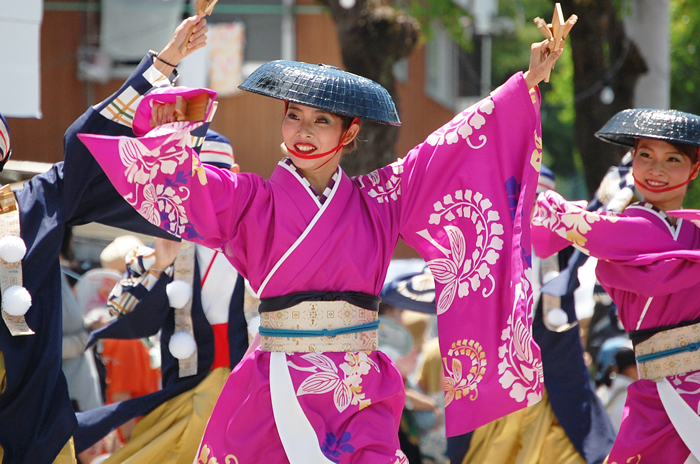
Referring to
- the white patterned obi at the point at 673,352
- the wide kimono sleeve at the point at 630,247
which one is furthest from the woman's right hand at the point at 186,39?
the white patterned obi at the point at 673,352

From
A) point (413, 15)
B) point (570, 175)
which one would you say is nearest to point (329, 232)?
point (413, 15)

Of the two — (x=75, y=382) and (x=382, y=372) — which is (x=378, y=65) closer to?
(x=75, y=382)

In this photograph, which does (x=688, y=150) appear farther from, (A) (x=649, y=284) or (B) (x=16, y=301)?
(B) (x=16, y=301)

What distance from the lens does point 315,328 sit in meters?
2.62

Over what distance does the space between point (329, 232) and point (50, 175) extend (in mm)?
1211

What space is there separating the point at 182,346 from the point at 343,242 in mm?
1303

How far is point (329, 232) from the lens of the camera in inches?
104

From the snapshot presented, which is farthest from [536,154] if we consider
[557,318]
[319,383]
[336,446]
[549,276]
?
[549,276]

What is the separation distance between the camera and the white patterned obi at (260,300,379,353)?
2.62 meters

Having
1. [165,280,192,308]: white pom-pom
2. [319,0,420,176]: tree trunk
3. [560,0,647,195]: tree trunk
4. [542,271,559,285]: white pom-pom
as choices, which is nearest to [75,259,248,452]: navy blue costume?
[165,280,192,308]: white pom-pom

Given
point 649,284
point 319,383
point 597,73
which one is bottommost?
point 319,383

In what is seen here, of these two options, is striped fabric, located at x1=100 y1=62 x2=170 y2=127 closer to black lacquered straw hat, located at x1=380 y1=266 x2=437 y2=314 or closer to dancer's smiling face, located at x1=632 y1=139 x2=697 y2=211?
black lacquered straw hat, located at x1=380 y1=266 x2=437 y2=314

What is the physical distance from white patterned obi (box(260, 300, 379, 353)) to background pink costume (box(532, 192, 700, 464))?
1.03 metres

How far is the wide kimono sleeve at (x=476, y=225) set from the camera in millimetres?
2766
